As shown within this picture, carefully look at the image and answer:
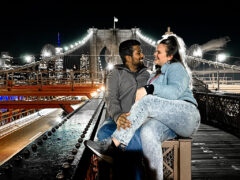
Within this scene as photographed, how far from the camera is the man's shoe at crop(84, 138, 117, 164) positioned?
1397mm

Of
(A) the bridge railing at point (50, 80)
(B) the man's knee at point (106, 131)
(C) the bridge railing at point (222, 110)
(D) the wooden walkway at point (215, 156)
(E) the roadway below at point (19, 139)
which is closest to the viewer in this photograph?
(B) the man's knee at point (106, 131)

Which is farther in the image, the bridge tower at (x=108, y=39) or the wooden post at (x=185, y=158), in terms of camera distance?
the bridge tower at (x=108, y=39)

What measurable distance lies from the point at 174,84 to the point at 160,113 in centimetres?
26

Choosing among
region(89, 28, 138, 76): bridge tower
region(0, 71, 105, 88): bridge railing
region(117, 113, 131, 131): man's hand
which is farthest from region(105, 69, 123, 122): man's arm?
region(89, 28, 138, 76): bridge tower

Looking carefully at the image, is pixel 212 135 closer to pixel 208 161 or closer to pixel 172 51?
pixel 208 161

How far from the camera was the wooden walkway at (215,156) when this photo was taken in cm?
270

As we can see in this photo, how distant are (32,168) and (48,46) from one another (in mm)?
34540

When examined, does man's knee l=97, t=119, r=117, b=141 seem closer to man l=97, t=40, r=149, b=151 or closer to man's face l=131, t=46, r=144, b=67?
man l=97, t=40, r=149, b=151

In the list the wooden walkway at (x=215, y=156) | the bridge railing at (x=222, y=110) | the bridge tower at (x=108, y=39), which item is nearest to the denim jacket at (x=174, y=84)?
the wooden walkway at (x=215, y=156)

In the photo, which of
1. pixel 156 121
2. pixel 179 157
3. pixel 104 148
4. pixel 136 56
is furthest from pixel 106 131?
pixel 136 56

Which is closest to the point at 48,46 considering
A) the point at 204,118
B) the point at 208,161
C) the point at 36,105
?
the point at 36,105

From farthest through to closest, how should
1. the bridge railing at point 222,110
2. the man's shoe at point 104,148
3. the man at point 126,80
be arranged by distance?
the bridge railing at point 222,110, the man at point 126,80, the man's shoe at point 104,148

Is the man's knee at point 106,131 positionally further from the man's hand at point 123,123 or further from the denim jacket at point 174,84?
the denim jacket at point 174,84

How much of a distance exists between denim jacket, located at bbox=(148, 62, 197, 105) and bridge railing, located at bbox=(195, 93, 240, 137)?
136 inches
